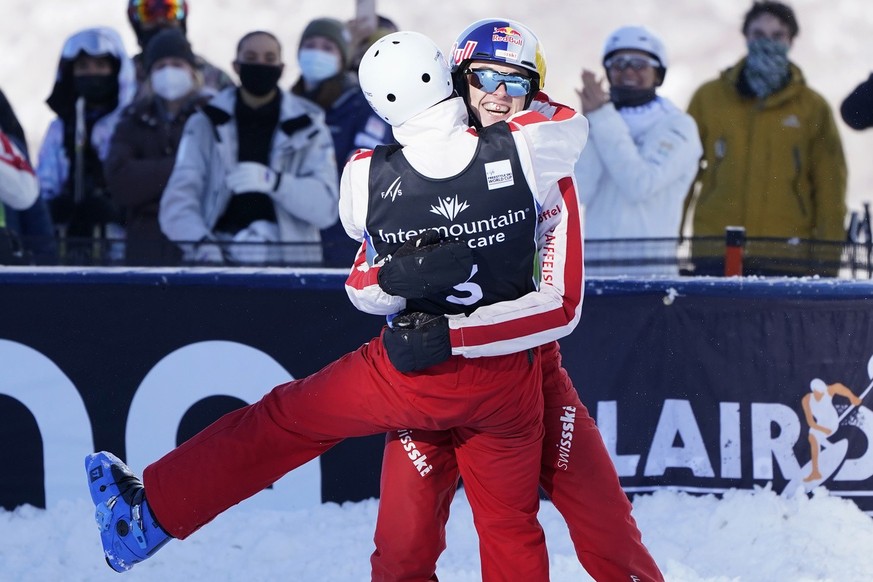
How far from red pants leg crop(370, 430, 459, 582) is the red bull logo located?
1.30 m

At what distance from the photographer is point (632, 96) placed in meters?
6.54

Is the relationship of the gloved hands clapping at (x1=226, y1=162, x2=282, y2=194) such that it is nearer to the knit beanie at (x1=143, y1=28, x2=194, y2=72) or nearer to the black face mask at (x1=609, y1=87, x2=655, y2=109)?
the knit beanie at (x1=143, y1=28, x2=194, y2=72)

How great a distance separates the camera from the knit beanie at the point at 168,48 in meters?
7.04

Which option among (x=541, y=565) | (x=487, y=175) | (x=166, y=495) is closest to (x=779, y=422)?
(x=541, y=565)

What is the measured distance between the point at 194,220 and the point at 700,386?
280 centimetres

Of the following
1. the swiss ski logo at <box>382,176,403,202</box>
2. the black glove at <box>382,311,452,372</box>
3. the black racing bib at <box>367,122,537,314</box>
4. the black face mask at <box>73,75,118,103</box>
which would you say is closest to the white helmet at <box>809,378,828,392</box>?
the black racing bib at <box>367,122,537,314</box>

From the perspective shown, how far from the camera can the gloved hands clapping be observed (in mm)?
6207

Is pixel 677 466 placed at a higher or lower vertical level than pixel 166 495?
lower

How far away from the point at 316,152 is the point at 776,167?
8.48 feet

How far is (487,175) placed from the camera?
136 inches

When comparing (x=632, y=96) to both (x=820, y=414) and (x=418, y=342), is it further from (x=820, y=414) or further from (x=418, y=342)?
(x=418, y=342)

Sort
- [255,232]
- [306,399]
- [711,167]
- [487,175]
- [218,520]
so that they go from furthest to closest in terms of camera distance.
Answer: [711,167] → [255,232] → [218,520] → [306,399] → [487,175]

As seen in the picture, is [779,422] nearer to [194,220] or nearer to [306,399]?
[306,399]

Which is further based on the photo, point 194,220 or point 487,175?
point 194,220
